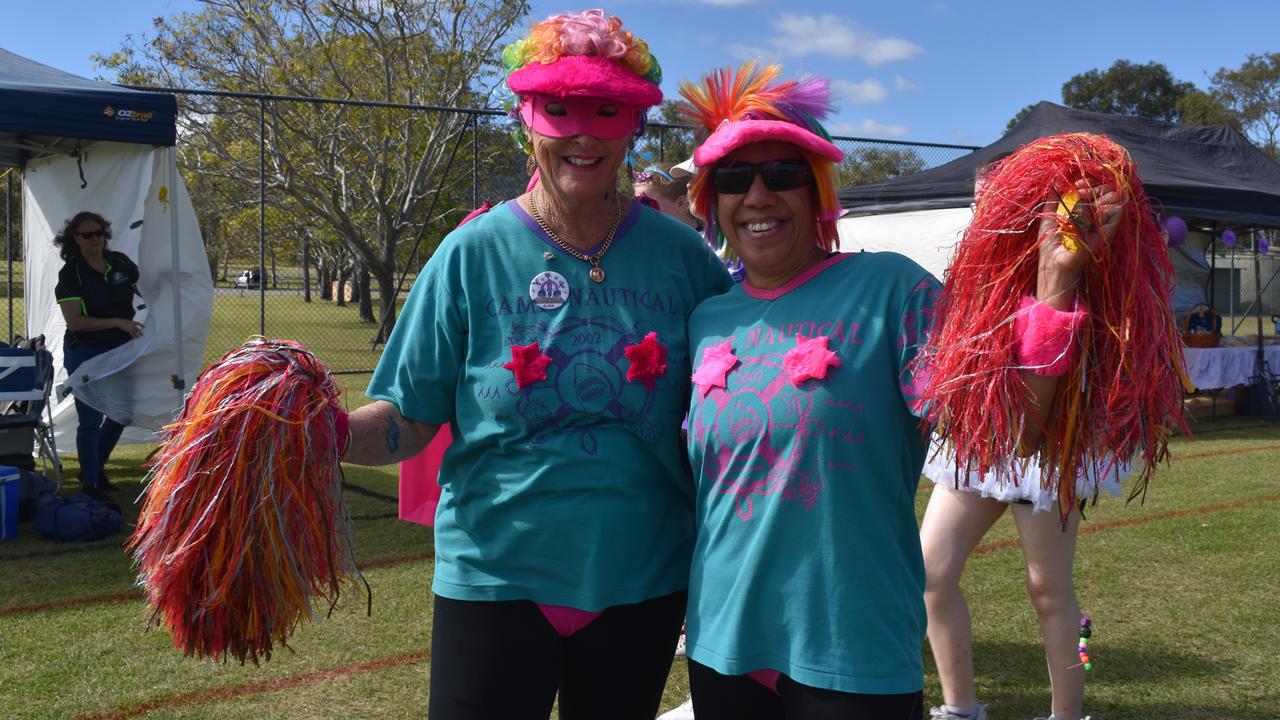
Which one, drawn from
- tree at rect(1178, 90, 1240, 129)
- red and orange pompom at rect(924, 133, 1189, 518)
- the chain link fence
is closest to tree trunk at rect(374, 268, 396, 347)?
the chain link fence

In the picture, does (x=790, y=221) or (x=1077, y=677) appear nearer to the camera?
(x=790, y=221)

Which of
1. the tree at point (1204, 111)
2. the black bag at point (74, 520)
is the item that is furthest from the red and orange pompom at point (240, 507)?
the tree at point (1204, 111)

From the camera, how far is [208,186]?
20094 millimetres

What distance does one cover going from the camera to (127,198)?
687 cm

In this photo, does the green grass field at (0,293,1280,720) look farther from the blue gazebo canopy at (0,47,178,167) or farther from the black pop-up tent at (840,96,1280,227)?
the black pop-up tent at (840,96,1280,227)

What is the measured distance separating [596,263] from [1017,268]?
768mm

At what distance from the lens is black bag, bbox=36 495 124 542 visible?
5.45m

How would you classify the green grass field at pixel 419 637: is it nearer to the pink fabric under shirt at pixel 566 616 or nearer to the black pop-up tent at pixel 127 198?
the pink fabric under shirt at pixel 566 616

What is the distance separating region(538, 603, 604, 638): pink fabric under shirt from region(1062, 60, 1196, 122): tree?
174ft

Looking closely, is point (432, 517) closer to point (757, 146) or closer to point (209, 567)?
point (209, 567)

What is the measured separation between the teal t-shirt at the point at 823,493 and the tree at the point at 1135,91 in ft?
173

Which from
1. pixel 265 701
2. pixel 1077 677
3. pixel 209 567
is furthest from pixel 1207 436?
pixel 209 567

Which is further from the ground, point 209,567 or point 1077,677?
point 209,567

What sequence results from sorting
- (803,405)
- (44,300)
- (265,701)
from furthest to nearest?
(44,300) → (265,701) → (803,405)
